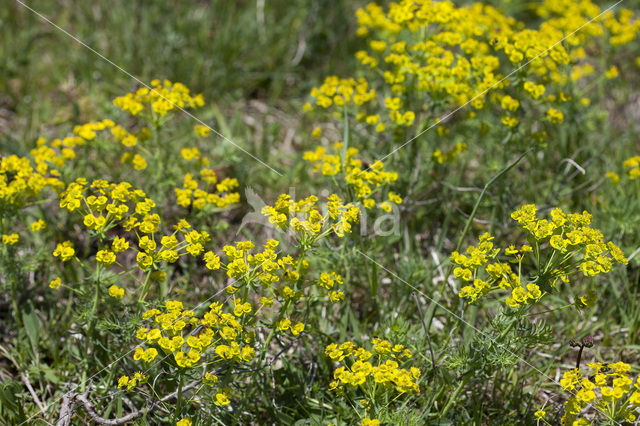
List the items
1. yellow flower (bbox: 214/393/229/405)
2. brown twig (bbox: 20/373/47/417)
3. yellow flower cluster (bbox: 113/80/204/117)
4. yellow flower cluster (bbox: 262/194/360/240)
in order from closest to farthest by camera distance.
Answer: yellow flower (bbox: 214/393/229/405)
yellow flower cluster (bbox: 262/194/360/240)
brown twig (bbox: 20/373/47/417)
yellow flower cluster (bbox: 113/80/204/117)

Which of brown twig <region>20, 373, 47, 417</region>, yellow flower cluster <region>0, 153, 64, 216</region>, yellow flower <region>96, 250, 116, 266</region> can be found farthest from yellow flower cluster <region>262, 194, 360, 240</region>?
brown twig <region>20, 373, 47, 417</region>

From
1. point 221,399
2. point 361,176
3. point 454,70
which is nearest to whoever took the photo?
point 221,399

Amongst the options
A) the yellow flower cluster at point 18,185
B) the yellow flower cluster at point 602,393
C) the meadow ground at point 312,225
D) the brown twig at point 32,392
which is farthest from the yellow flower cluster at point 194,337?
the yellow flower cluster at point 602,393

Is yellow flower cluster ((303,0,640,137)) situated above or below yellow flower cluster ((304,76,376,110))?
above

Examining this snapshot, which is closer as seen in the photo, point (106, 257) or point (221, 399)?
point (221, 399)

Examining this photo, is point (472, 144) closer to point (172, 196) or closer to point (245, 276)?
point (172, 196)

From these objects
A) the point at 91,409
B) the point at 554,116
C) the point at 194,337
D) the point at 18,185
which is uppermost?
the point at 554,116

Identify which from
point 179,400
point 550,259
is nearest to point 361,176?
point 550,259

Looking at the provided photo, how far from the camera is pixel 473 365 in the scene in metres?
2.42

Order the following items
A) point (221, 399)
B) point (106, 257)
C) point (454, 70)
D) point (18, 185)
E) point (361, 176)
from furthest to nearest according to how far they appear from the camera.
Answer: point (454, 70) → point (361, 176) → point (18, 185) → point (106, 257) → point (221, 399)

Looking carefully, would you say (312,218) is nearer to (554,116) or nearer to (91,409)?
(91,409)

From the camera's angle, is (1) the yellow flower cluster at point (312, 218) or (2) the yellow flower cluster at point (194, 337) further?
(1) the yellow flower cluster at point (312, 218)

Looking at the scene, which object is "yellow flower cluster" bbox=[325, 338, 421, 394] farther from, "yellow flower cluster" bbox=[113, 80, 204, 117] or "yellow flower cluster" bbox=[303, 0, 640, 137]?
"yellow flower cluster" bbox=[113, 80, 204, 117]

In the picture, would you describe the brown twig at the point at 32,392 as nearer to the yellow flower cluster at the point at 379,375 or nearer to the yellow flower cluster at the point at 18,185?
the yellow flower cluster at the point at 18,185
